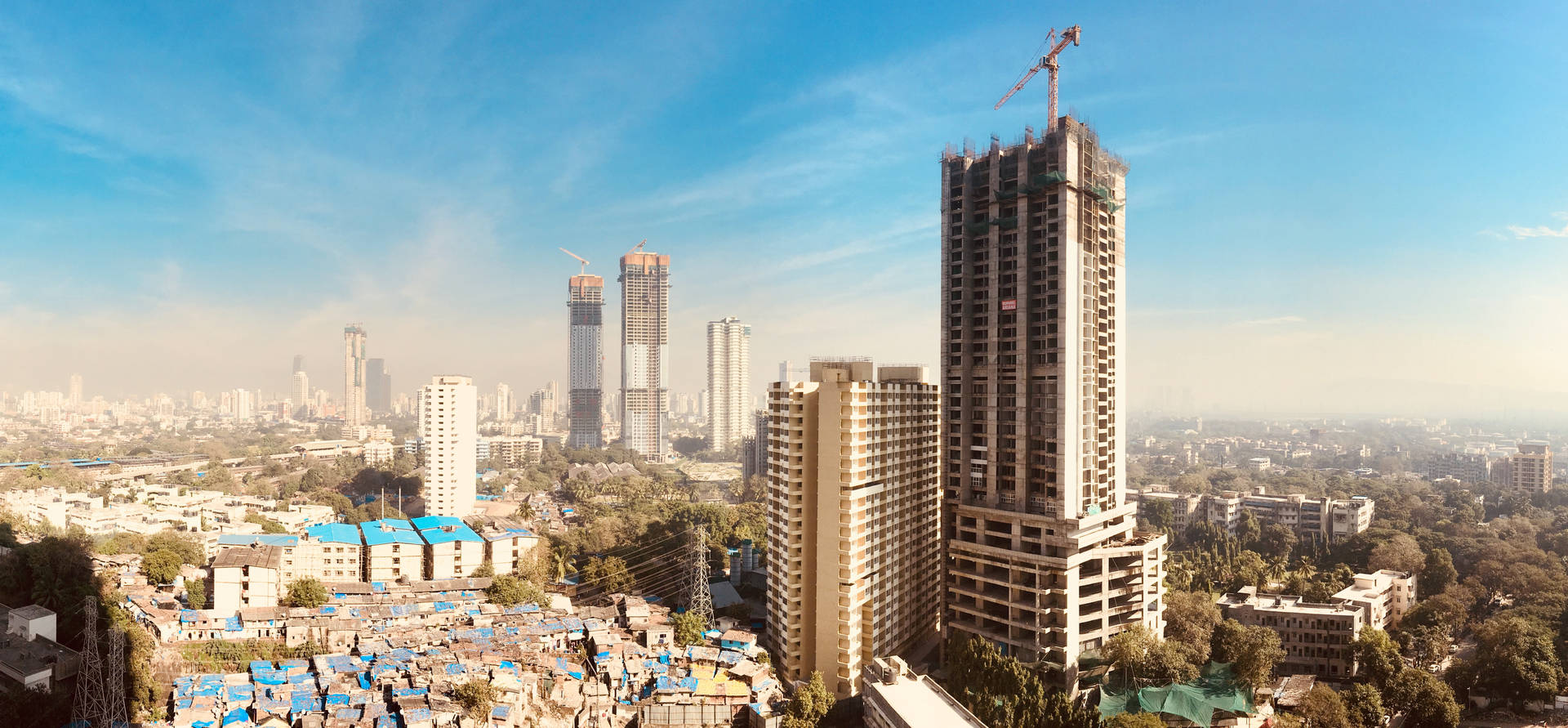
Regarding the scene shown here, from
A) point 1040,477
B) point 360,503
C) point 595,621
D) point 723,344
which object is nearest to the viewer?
point 1040,477

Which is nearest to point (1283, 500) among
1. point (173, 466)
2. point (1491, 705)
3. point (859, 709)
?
point (1491, 705)

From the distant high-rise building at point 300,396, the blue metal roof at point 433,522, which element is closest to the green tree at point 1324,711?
the blue metal roof at point 433,522

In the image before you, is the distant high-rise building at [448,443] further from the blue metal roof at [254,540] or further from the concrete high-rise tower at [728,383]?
the concrete high-rise tower at [728,383]

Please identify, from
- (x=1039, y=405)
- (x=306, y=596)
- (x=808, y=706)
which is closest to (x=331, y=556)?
(x=306, y=596)

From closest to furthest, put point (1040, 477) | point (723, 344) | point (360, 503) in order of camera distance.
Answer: point (1040, 477), point (360, 503), point (723, 344)

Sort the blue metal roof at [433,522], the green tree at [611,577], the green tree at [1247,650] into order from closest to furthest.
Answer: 1. the green tree at [1247,650]
2. the green tree at [611,577]
3. the blue metal roof at [433,522]

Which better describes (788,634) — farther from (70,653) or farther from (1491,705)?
(1491,705)
